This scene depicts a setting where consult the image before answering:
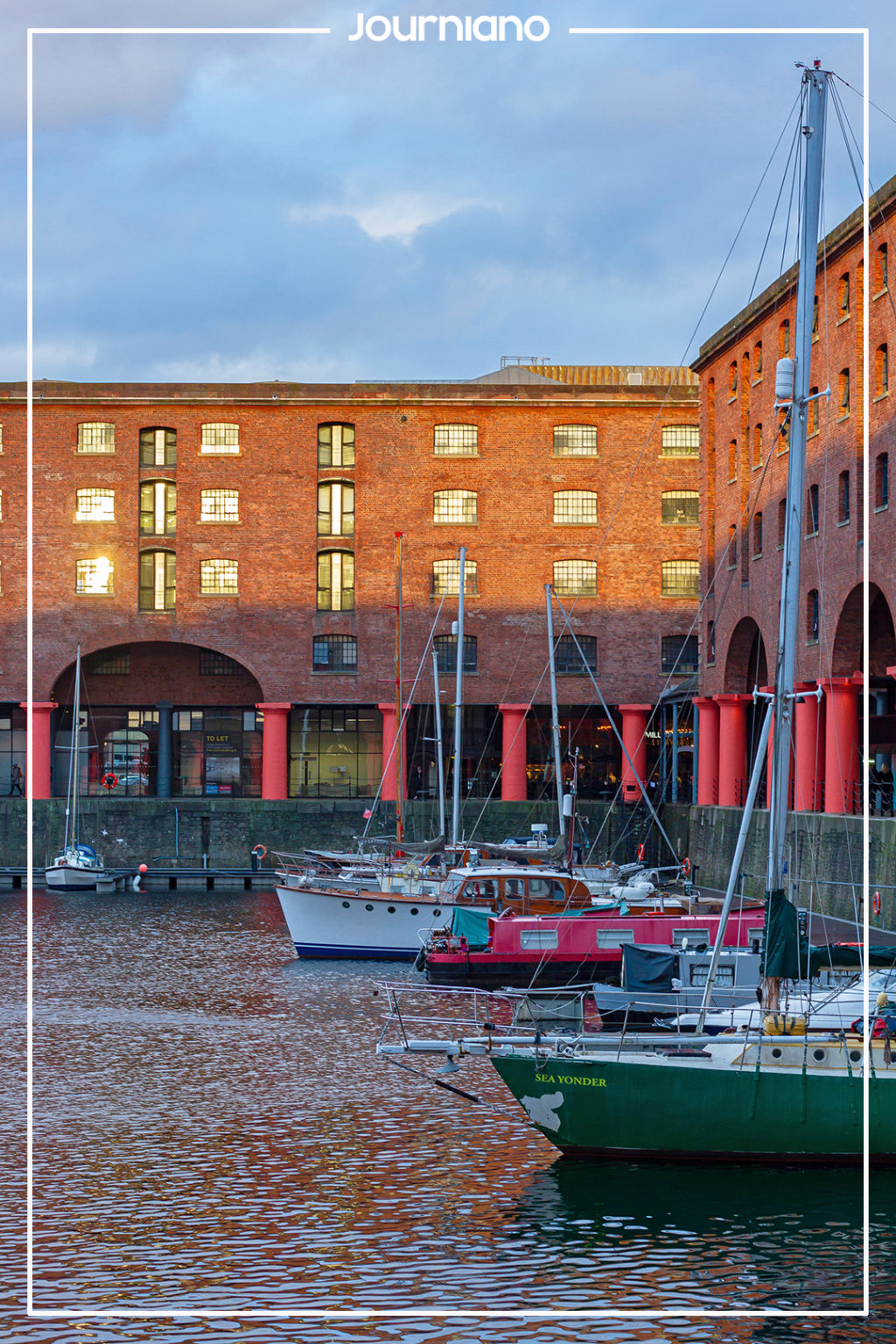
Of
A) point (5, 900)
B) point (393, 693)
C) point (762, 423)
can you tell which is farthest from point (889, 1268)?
point (393, 693)

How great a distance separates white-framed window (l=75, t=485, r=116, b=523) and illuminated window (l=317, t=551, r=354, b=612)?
972cm

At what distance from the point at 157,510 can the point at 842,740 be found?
36514mm

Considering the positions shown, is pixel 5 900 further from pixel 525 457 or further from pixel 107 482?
pixel 525 457

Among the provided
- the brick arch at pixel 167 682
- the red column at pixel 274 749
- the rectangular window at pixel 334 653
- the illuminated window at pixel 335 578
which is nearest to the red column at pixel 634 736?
the rectangular window at pixel 334 653

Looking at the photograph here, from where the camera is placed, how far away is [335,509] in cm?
7056

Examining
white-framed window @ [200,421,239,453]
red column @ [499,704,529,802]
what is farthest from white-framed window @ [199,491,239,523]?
red column @ [499,704,529,802]

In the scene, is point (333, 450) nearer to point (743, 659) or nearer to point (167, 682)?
point (167, 682)

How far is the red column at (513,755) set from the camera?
6912 cm

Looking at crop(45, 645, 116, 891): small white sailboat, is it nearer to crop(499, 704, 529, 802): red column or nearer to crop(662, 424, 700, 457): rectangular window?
crop(499, 704, 529, 802): red column

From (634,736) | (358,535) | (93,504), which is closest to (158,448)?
(93,504)

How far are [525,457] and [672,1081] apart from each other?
52183 millimetres

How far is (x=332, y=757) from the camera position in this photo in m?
75.9

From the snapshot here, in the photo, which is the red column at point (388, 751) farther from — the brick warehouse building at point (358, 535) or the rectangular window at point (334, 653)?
the rectangular window at point (334, 653)

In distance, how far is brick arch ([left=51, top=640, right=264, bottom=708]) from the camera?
75062mm
